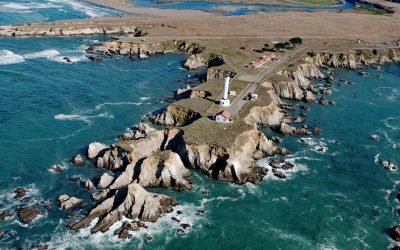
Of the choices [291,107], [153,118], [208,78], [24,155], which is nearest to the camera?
[24,155]

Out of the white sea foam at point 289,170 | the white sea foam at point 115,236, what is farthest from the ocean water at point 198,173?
the white sea foam at point 289,170

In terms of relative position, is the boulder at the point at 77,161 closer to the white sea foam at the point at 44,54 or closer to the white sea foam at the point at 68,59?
the white sea foam at the point at 68,59

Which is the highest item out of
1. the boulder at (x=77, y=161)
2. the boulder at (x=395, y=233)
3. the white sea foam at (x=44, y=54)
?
the white sea foam at (x=44, y=54)

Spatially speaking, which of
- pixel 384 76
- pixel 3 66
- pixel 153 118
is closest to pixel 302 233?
pixel 153 118

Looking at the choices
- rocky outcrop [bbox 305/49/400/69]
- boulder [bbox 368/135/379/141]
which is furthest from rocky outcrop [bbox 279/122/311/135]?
rocky outcrop [bbox 305/49/400/69]

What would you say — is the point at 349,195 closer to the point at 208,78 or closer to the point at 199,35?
the point at 208,78

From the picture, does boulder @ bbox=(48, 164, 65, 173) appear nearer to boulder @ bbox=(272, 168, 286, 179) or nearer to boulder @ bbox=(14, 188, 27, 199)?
boulder @ bbox=(14, 188, 27, 199)
